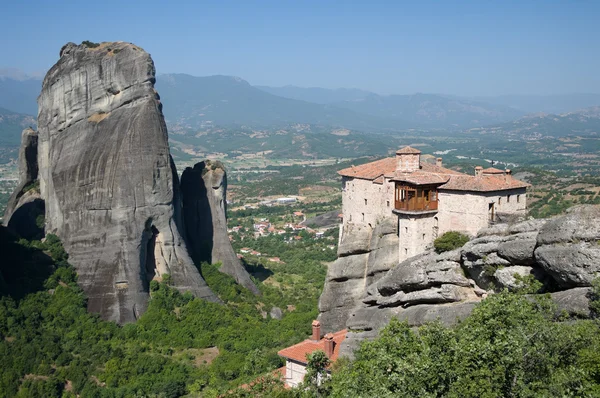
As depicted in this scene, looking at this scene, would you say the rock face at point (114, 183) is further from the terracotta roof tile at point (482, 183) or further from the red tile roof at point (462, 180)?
the terracotta roof tile at point (482, 183)

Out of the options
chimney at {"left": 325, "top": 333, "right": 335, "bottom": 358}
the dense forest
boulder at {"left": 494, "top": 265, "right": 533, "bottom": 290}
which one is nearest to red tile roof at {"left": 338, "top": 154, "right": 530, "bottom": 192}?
boulder at {"left": 494, "top": 265, "right": 533, "bottom": 290}

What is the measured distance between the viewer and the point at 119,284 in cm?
4534

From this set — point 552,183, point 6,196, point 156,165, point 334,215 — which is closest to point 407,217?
point 156,165

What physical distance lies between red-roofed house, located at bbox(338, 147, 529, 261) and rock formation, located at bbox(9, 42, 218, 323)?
19.0m

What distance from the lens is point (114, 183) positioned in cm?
4559

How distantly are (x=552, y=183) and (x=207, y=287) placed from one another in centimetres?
5767

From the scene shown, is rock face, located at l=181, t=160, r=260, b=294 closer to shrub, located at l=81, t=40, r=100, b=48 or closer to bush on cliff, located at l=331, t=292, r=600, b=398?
shrub, located at l=81, t=40, r=100, b=48

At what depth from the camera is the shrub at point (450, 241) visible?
27.2m

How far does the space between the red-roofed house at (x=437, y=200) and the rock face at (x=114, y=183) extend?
62.1ft

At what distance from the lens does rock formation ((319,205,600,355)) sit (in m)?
19.7

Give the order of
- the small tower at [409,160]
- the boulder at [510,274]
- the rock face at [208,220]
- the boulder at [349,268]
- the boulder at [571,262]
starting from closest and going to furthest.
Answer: the boulder at [571,262]
the boulder at [510,274]
the small tower at [409,160]
the boulder at [349,268]
the rock face at [208,220]

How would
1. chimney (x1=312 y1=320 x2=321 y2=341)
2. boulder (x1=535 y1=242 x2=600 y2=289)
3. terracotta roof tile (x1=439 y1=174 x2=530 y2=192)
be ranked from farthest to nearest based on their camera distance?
1. chimney (x1=312 y1=320 x2=321 y2=341)
2. terracotta roof tile (x1=439 y1=174 x2=530 y2=192)
3. boulder (x1=535 y1=242 x2=600 y2=289)

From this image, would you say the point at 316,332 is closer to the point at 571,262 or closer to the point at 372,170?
the point at 372,170

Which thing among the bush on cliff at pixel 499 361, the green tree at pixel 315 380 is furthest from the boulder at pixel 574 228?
the green tree at pixel 315 380
